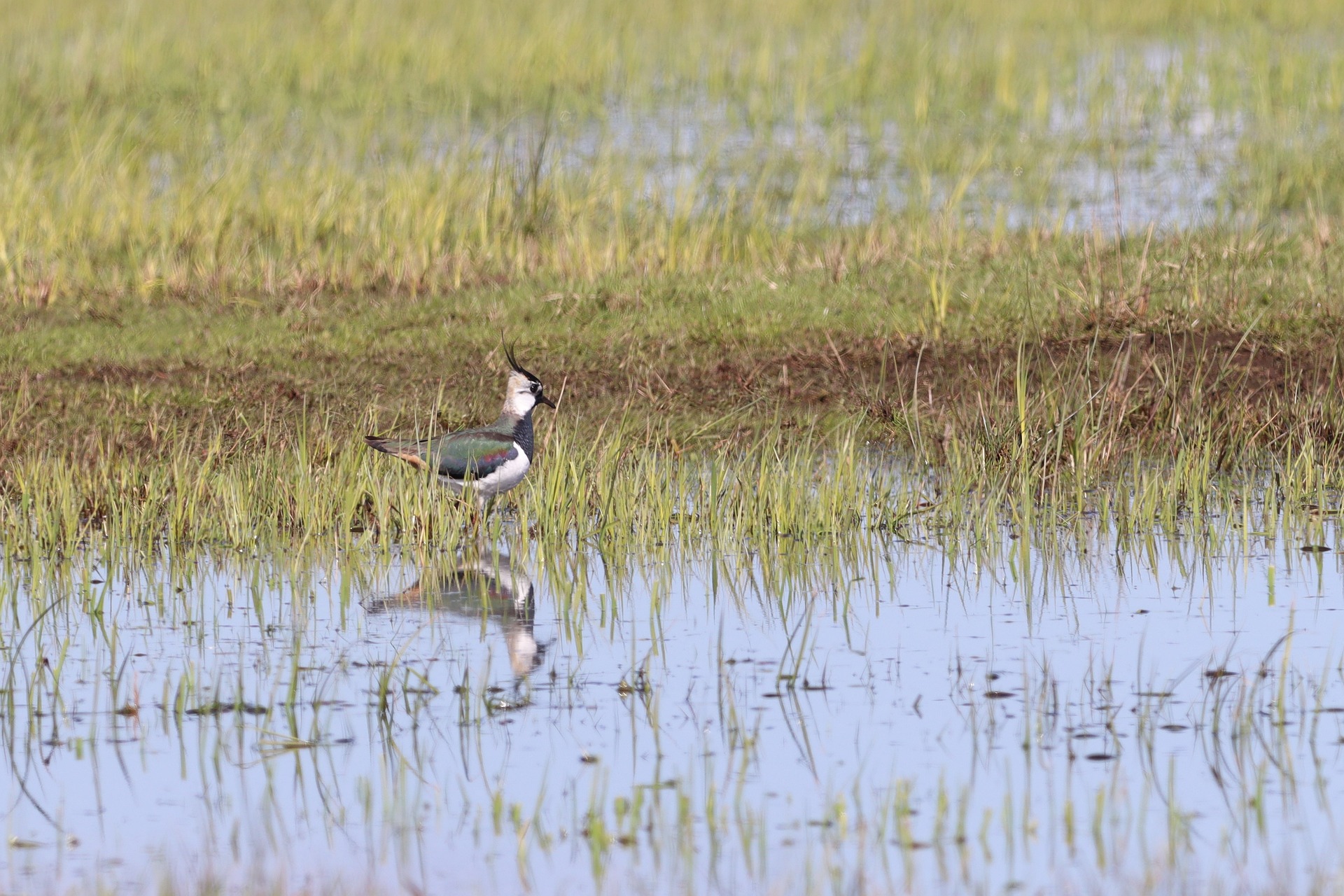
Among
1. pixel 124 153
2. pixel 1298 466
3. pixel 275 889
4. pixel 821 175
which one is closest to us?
pixel 275 889

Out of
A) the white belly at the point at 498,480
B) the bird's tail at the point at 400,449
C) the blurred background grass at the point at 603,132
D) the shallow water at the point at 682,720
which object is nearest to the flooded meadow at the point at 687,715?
the shallow water at the point at 682,720

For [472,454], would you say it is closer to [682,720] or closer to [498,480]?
[498,480]

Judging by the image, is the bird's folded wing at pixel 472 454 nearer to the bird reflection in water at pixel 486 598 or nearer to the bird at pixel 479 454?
the bird at pixel 479 454

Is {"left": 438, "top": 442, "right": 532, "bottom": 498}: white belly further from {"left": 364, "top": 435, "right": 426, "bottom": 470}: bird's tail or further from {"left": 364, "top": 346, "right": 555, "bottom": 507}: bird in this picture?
{"left": 364, "top": 435, "right": 426, "bottom": 470}: bird's tail

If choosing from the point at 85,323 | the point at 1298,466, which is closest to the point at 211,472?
the point at 85,323

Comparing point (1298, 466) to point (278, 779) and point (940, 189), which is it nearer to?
point (278, 779)

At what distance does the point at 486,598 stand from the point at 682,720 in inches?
59.1

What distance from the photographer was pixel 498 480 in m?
8.63

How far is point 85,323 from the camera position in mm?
12641

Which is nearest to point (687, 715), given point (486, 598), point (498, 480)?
point (486, 598)

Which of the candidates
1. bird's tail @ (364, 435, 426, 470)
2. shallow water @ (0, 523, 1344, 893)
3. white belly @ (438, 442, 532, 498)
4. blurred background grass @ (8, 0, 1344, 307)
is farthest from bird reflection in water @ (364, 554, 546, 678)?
blurred background grass @ (8, 0, 1344, 307)

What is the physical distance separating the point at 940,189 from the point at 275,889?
41.0ft

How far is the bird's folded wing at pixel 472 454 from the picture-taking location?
8586 mm

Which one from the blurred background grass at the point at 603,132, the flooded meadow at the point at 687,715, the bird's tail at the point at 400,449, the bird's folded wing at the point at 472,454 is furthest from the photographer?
the blurred background grass at the point at 603,132
